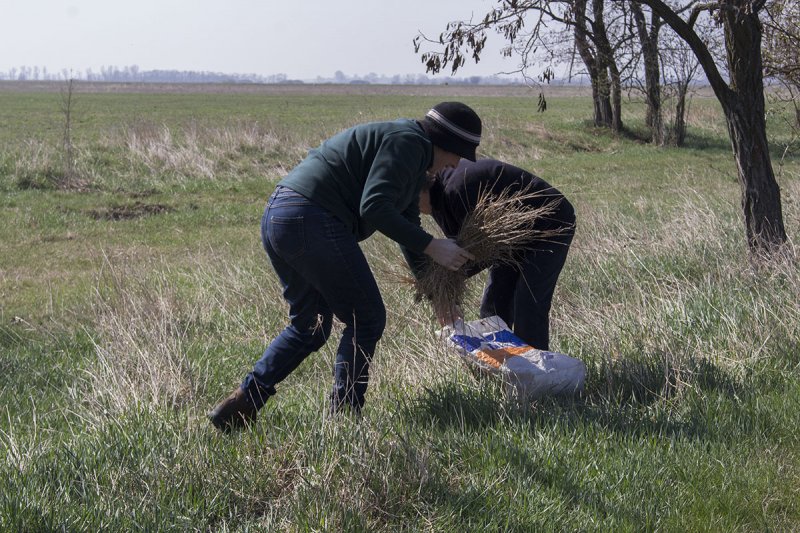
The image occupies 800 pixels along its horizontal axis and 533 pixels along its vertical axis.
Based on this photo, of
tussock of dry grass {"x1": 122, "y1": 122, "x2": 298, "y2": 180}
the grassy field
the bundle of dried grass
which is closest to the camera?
the grassy field

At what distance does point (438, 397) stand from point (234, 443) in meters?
1.08

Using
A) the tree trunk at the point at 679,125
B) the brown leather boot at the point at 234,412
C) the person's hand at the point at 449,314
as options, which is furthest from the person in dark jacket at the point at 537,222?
A: the tree trunk at the point at 679,125

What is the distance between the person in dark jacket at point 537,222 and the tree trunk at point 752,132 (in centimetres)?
280

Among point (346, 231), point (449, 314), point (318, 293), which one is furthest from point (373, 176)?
point (449, 314)

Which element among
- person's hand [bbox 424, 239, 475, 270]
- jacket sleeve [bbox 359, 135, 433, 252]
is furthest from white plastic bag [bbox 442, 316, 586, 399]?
jacket sleeve [bbox 359, 135, 433, 252]

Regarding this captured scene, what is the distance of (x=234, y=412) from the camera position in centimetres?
395

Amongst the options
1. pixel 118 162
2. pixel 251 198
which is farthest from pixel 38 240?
pixel 118 162

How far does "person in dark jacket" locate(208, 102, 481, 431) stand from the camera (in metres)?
3.79

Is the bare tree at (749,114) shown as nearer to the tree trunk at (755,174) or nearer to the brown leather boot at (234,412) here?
the tree trunk at (755,174)

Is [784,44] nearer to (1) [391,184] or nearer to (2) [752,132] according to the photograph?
(2) [752,132]

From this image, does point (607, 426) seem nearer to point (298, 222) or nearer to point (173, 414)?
point (298, 222)

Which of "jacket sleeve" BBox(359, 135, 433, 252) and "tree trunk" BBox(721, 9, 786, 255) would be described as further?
"tree trunk" BBox(721, 9, 786, 255)

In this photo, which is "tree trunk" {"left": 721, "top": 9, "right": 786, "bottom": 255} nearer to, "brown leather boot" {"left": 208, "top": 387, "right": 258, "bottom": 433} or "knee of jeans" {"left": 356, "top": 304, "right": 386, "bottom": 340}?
"knee of jeans" {"left": 356, "top": 304, "right": 386, "bottom": 340}

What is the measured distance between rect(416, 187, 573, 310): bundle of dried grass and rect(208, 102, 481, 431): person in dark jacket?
1.66 ft
